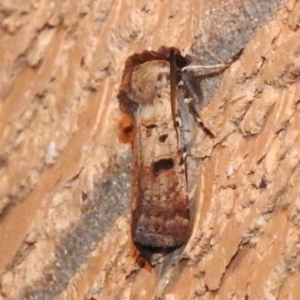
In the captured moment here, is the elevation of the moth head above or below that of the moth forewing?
above

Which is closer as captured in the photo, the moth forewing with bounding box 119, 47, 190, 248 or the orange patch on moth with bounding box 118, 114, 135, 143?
the moth forewing with bounding box 119, 47, 190, 248

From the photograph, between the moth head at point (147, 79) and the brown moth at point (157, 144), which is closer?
the brown moth at point (157, 144)

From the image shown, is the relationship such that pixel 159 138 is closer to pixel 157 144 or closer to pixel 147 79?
pixel 157 144

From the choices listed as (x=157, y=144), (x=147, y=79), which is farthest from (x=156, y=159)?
(x=147, y=79)

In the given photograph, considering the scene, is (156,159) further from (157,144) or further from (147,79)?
(147,79)
